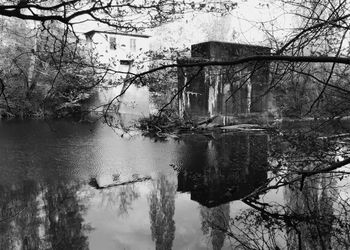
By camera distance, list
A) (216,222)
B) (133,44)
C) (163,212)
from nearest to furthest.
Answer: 1. (216,222)
2. (163,212)
3. (133,44)

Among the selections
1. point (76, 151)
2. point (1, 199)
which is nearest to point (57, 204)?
point (1, 199)

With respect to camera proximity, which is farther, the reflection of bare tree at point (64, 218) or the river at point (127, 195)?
the river at point (127, 195)

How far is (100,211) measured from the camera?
5980mm

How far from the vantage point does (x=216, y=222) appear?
17.7ft

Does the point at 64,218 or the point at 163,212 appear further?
the point at 163,212

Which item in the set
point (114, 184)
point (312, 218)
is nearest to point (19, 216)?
point (114, 184)

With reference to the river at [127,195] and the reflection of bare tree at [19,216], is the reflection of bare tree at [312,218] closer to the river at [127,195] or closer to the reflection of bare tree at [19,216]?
the river at [127,195]

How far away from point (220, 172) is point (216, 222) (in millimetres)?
3158

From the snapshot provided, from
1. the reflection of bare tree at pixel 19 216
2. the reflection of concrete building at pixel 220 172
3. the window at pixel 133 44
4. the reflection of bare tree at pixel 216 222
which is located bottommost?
the reflection of bare tree at pixel 216 222

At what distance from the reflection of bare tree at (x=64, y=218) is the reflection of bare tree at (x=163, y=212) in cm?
95

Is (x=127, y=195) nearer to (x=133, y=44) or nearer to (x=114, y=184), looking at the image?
(x=114, y=184)

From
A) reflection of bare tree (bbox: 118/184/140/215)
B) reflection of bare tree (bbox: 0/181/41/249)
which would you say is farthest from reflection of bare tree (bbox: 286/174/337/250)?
reflection of bare tree (bbox: 0/181/41/249)

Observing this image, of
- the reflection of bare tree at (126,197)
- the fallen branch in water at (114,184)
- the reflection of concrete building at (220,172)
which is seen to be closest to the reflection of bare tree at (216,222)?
the reflection of concrete building at (220,172)

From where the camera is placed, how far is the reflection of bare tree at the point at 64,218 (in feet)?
15.6
